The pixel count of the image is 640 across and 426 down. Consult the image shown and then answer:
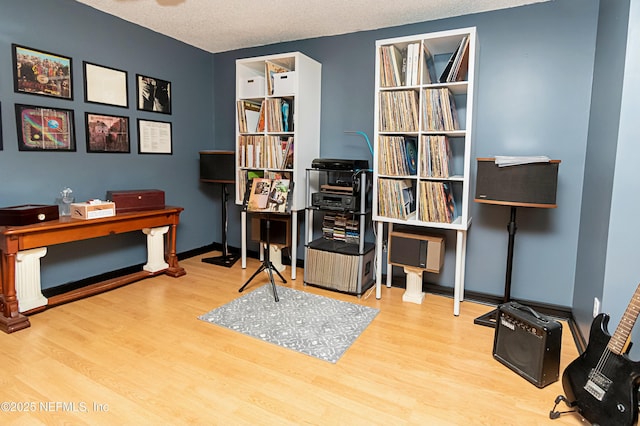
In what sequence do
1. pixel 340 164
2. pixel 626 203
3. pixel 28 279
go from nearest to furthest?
pixel 626 203 → pixel 28 279 → pixel 340 164

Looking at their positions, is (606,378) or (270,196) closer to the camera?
(606,378)

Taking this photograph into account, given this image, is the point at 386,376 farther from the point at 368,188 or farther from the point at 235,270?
the point at 235,270

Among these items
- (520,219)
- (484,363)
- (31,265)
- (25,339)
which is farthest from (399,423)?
(31,265)

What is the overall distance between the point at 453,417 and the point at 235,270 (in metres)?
2.60

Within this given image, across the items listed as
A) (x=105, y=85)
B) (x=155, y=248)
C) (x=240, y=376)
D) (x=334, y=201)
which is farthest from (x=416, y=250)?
(x=105, y=85)

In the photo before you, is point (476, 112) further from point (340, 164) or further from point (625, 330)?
point (625, 330)

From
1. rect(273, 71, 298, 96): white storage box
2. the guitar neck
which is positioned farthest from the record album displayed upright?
the guitar neck

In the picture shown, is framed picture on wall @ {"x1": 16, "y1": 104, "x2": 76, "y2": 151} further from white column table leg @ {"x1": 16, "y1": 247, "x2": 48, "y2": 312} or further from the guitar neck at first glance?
the guitar neck

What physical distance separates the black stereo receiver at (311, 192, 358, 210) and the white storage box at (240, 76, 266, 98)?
1.18 m

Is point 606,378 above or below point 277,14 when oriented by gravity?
below

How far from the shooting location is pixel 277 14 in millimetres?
3074

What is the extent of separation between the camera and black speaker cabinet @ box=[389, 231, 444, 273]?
112 inches

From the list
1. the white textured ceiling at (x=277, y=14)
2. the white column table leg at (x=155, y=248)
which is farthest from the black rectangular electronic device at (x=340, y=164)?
the white column table leg at (x=155, y=248)

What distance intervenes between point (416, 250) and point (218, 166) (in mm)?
2184
